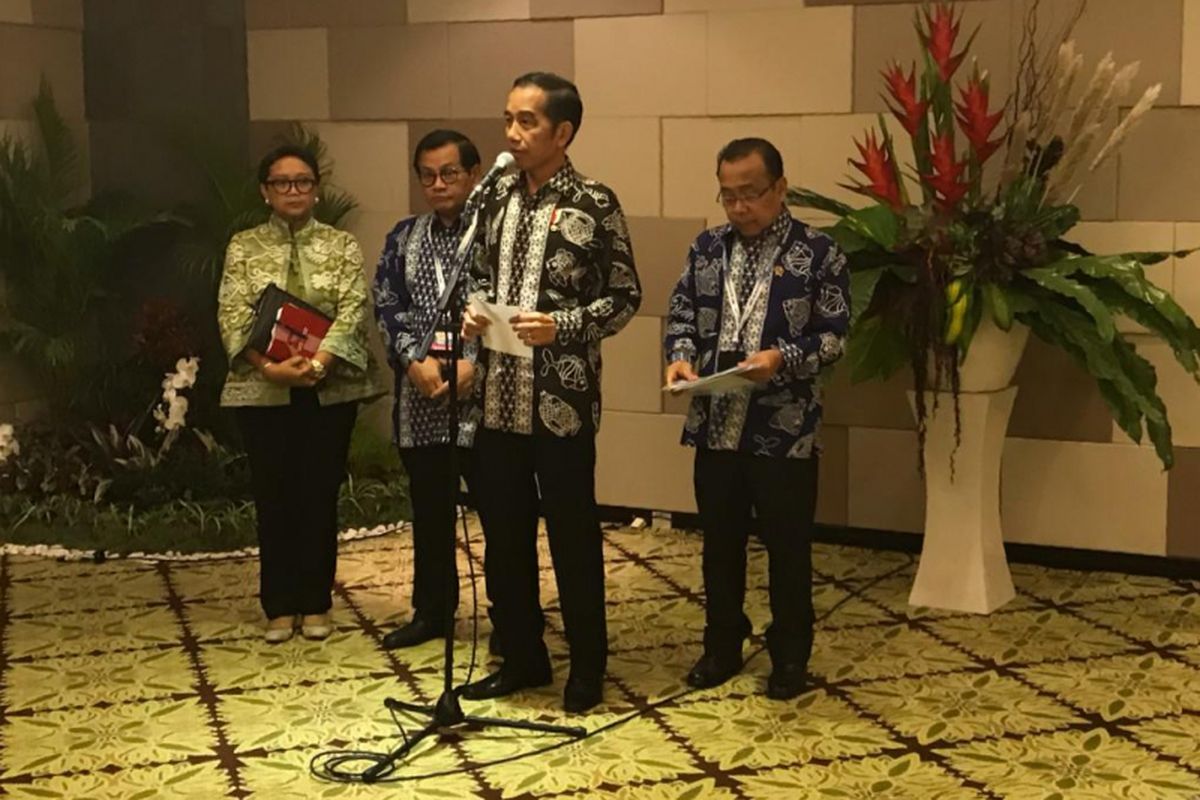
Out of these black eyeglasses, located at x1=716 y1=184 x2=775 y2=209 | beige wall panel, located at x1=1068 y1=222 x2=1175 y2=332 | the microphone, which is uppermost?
the microphone

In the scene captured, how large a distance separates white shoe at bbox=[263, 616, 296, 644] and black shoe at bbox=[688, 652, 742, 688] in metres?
A: 1.22

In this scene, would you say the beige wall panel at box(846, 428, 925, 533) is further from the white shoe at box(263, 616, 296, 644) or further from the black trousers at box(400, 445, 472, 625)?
the white shoe at box(263, 616, 296, 644)

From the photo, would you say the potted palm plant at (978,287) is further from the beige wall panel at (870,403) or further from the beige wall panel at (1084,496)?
the beige wall panel at (870,403)

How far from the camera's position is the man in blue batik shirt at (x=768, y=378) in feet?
13.0

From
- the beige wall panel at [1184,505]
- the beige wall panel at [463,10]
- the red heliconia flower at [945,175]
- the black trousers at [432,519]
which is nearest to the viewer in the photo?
the black trousers at [432,519]

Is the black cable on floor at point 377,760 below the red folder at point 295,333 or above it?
below

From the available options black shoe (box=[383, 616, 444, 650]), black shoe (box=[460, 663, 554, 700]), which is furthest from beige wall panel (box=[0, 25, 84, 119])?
black shoe (box=[460, 663, 554, 700])

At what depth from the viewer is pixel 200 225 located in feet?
21.6

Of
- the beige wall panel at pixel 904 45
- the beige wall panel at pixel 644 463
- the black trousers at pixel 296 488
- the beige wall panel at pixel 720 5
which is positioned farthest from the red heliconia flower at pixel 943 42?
the black trousers at pixel 296 488

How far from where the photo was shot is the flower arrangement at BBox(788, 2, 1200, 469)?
466cm

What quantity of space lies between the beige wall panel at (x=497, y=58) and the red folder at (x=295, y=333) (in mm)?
2037

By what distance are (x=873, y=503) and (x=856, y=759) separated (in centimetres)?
211

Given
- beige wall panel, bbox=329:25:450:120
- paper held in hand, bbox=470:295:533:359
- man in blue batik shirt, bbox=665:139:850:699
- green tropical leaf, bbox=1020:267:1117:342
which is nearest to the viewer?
paper held in hand, bbox=470:295:533:359

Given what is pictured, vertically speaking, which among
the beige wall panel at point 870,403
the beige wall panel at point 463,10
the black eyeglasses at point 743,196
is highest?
the beige wall panel at point 463,10
